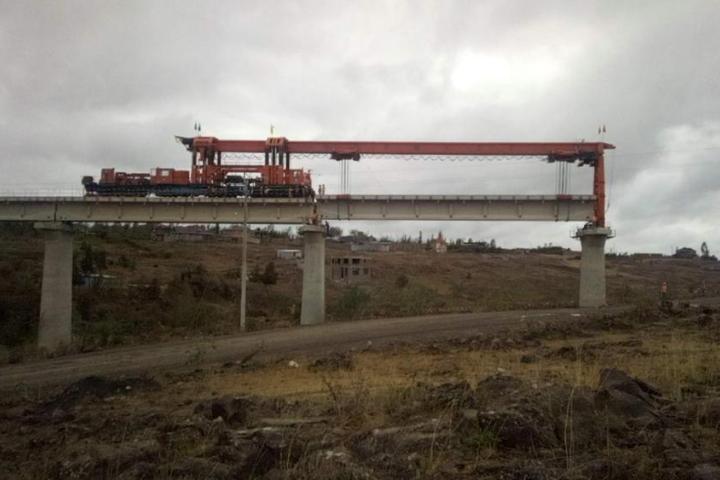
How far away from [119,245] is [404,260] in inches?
1515

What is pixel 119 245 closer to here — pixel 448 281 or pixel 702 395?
pixel 448 281

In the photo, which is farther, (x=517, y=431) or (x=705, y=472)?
(x=517, y=431)

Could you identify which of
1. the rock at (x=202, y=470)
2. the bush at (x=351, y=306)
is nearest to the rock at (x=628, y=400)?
the rock at (x=202, y=470)

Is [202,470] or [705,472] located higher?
[705,472]

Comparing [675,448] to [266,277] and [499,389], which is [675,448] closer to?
[499,389]

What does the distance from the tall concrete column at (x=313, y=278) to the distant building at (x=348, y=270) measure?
28654 mm

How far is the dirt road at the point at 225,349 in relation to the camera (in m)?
17.6

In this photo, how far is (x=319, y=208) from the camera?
121ft

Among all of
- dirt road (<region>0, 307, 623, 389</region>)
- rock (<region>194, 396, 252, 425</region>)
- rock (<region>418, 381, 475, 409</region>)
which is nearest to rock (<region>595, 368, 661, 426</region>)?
rock (<region>418, 381, 475, 409</region>)

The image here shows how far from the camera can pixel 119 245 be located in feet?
242

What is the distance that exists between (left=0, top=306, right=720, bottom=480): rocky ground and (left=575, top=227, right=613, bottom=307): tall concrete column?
28.3 metres

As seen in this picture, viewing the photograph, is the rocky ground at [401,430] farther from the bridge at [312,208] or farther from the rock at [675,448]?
the bridge at [312,208]

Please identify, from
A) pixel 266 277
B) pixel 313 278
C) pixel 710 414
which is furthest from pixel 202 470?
pixel 266 277

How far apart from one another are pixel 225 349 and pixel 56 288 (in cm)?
2021
